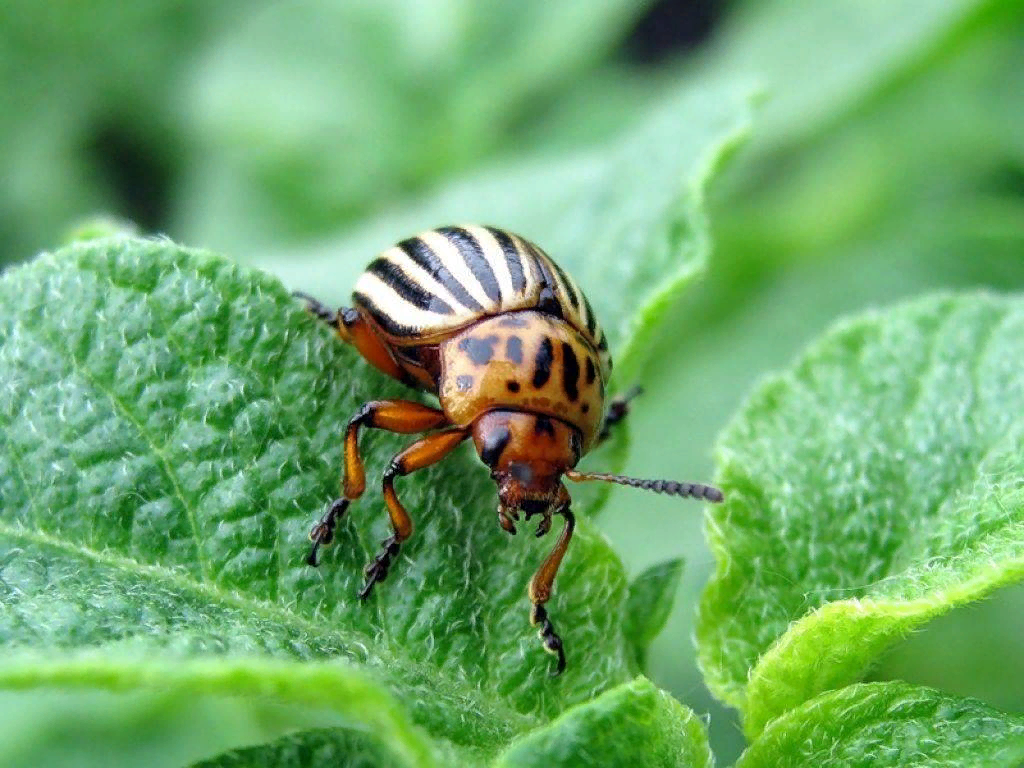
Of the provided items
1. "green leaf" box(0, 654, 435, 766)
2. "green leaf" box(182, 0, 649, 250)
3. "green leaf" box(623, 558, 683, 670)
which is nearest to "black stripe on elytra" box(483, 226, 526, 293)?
"green leaf" box(623, 558, 683, 670)

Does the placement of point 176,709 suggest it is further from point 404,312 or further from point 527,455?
point 527,455

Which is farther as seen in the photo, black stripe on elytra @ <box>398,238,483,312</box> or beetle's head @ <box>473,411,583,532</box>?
black stripe on elytra @ <box>398,238,483,312</box>

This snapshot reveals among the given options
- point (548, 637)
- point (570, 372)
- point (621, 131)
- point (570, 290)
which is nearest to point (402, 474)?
point (548, 637)

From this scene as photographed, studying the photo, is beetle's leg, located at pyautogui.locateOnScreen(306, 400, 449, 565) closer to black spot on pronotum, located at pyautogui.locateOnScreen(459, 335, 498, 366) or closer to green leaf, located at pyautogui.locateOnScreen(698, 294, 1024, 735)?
black spot on pronotum, located at pyautogui.locateOnScreen(459, 335, 498, 366)

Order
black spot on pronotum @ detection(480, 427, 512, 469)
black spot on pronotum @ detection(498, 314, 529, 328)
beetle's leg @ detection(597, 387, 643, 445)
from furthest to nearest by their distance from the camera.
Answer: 1. beetle's leg @ detection(597, 387, 643, 445)
2. black spot on pronotum @ detection(498, 314, 529, 328)
3. black spot on pronotum @ detection(480, 427, 512, 469)

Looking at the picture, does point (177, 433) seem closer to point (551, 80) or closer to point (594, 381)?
point (594, 381)
